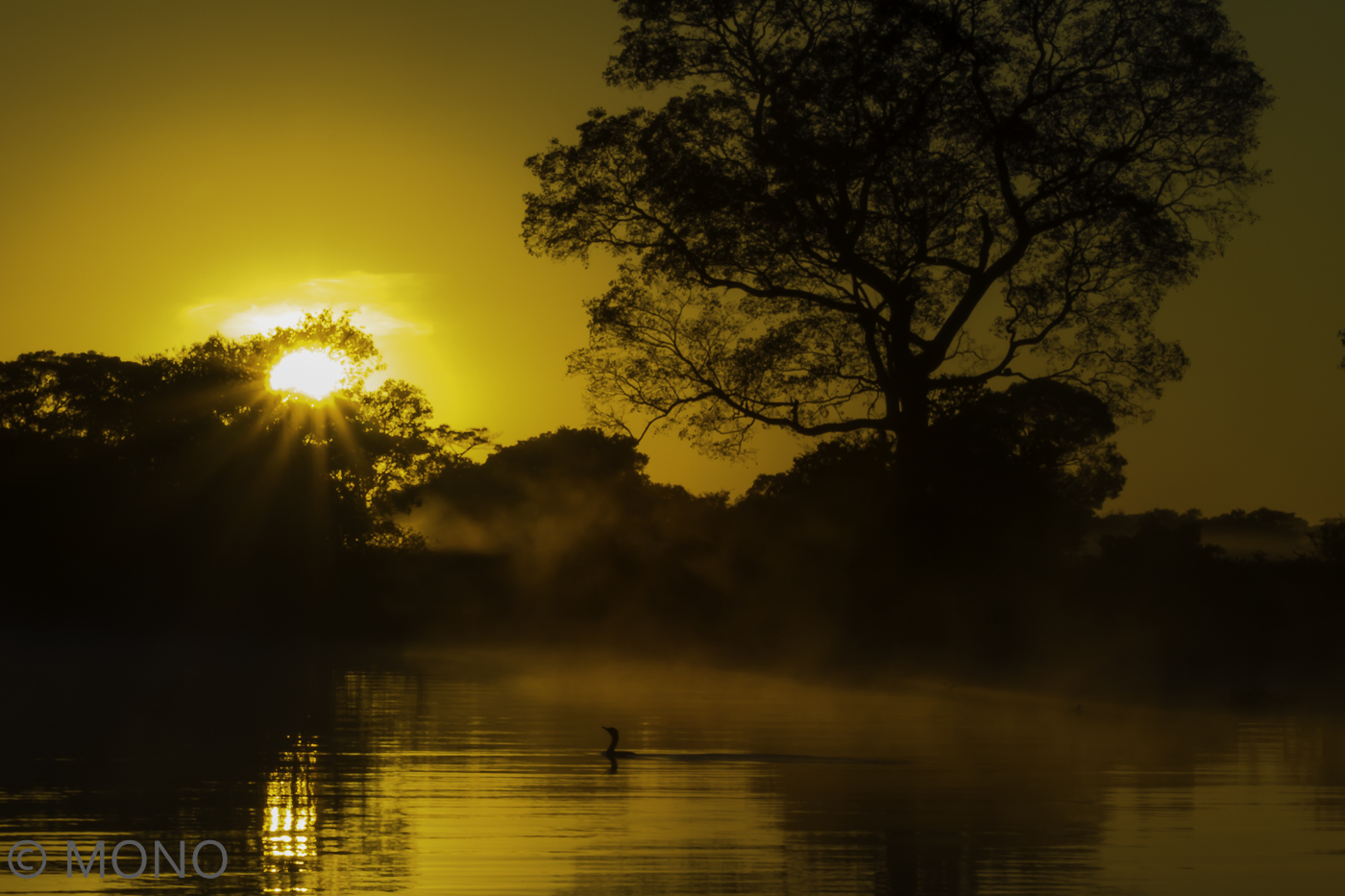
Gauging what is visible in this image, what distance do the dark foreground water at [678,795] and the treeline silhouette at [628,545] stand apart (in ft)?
21.5

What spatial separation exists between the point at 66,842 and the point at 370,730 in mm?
5983

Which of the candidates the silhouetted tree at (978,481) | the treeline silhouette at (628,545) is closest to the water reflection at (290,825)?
the treeline silhouette at (628,545)

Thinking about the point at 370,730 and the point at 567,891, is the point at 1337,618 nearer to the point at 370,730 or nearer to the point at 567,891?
the point at 370,730

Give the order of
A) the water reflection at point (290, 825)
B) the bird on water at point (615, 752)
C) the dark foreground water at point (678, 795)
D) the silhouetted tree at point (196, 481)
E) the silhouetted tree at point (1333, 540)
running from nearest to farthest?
the water reflection at point (290, 825) < the dark foreground water at point (678, 795) < the bird on water at point (615, 752) < the silhouetted tree at point (1333, 540) < the silhouetted tree at point (196, 481)

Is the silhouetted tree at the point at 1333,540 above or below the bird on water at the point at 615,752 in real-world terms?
above

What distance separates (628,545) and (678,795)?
22.3 metres

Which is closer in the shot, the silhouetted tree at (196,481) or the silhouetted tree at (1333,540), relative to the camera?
the silhouetted tree at (1333,540)

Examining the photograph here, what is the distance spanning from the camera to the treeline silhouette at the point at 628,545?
2262cm

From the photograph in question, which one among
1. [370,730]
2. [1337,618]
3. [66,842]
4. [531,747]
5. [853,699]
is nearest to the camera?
[66,842]

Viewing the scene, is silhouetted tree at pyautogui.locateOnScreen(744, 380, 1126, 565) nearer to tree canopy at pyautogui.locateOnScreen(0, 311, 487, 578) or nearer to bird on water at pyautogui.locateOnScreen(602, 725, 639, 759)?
bird on water at pyautogui.locateOnScreen(602, 725, 639, 759)

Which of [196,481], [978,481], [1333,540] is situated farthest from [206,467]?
[1333,540]

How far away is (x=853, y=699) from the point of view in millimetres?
17594

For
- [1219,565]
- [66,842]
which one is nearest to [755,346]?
[1219,565]

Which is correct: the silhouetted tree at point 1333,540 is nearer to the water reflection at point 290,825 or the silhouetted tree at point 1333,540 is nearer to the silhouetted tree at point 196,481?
the water reflection at point 290,825
